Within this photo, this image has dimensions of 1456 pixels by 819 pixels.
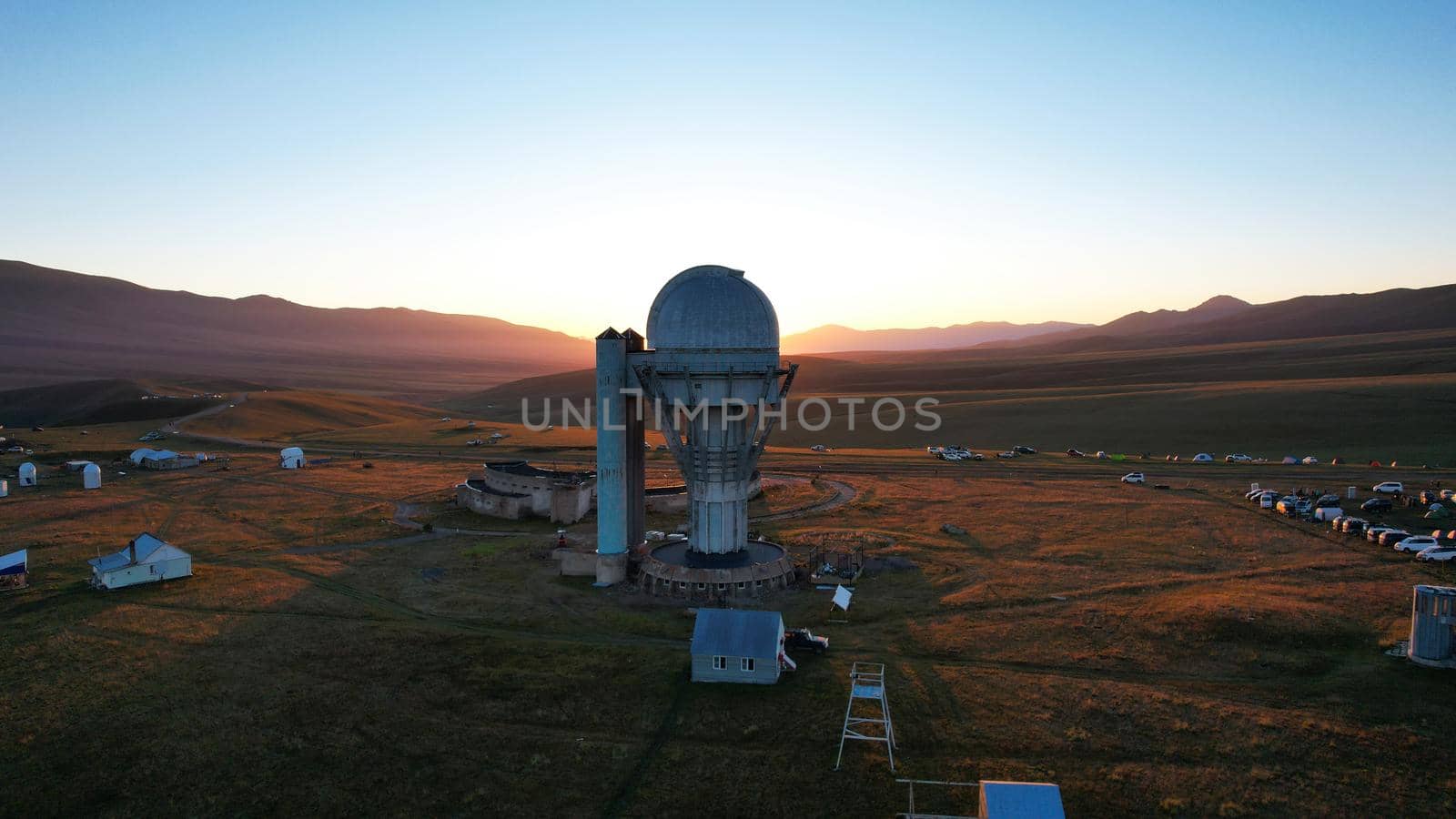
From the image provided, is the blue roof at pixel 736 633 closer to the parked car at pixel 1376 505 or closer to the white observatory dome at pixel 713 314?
the white observatory dome at pixel 713 314

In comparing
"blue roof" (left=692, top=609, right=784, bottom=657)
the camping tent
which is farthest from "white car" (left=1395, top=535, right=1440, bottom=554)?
the camping tent

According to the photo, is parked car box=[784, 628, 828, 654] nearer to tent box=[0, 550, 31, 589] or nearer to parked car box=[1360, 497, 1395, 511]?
tent box=[0, 550, 31, 589]

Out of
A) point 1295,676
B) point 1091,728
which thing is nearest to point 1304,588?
point 1295,676

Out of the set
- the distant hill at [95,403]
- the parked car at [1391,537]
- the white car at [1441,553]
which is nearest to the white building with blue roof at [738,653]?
the white car at [1441,553]

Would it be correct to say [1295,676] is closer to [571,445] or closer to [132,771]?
[132,771]

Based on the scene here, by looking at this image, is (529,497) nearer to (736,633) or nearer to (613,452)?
(613,452)
